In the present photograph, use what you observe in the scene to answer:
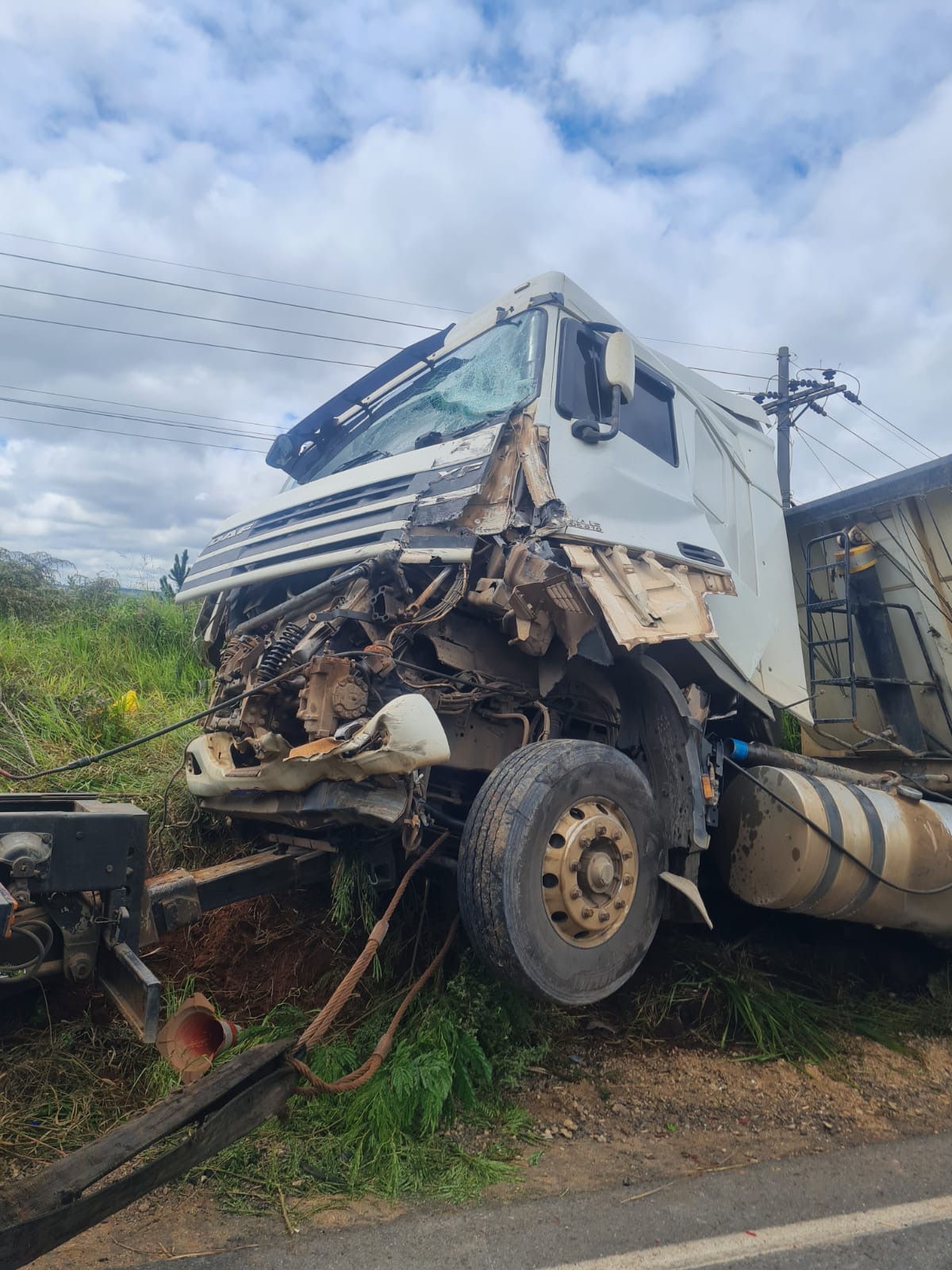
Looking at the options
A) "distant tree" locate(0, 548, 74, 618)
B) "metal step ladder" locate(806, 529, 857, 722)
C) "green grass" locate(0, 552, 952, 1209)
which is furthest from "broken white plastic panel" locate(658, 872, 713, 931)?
"distant tree" locate(0, 548, 74, 618)

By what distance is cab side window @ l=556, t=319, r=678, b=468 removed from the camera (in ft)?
12.3

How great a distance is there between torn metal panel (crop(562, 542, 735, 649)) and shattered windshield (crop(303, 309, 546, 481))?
72 centimetres

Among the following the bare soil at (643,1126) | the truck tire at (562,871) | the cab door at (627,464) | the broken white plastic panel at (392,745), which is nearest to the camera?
the bare soil at (643,1126)

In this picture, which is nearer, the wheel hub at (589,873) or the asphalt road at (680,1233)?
the asphalt road at (680,1233)

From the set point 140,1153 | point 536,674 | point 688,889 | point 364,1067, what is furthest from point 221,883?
point 688,889

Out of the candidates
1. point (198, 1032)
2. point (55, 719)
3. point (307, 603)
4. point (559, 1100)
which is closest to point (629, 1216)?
point (559, 1100)

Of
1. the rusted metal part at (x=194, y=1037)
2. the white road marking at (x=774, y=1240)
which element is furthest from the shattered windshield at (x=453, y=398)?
the white road marking at (x=774, y=1240)

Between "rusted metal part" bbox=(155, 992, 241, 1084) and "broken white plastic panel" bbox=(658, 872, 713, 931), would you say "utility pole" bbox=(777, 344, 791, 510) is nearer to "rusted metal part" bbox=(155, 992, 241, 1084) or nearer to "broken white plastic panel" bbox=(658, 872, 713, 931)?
"broken white plastic panel" bbox=(658, 872, 713, 931)

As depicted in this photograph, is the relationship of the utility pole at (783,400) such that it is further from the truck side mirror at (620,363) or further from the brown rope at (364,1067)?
the brown rope at (364,1067)

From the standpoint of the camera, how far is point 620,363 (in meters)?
3.68

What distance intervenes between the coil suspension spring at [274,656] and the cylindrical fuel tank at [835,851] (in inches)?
88.3

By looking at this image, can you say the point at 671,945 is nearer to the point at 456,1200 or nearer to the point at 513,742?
the point at 513,742

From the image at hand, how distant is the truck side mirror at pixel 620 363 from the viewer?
367 cm

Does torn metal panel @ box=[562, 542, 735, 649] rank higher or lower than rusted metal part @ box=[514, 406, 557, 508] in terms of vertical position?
lower
